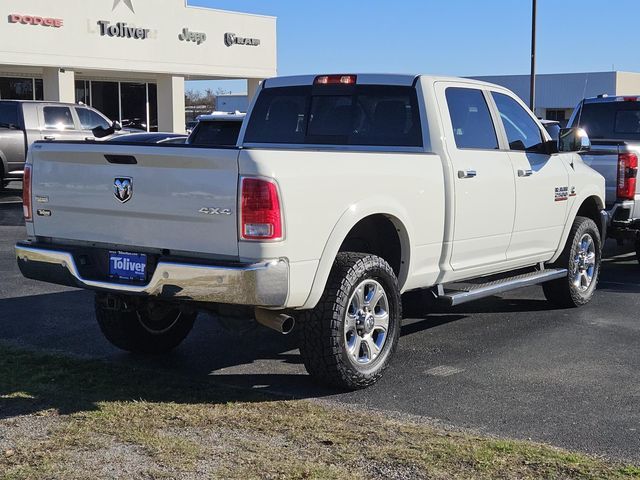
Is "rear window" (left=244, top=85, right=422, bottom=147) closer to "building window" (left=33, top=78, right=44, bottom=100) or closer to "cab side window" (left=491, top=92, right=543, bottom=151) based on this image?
"cab side window" (left=491, top=92, right=543, bottom=151)

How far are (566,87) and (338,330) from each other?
62471 mm

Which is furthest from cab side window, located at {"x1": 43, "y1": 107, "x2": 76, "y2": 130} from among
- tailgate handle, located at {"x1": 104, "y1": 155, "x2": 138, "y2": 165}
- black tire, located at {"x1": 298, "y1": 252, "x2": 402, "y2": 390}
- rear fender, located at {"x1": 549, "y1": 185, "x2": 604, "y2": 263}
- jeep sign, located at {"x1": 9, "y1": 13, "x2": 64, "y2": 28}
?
black tire, located at {"x1": 298, "y1": 252, "x2": 402, "y2": 390}

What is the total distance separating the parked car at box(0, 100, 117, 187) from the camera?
1969 centimetres

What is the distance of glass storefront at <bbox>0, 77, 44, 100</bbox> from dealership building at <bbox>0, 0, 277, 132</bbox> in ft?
0.11

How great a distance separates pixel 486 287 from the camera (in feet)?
24.6

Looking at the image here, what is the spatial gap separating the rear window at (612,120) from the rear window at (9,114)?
1199 cm

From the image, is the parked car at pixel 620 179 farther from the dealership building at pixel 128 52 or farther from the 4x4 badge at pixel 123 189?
the dealership building at pixel 128 52

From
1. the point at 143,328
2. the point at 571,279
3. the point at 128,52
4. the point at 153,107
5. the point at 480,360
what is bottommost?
the point at 480,360

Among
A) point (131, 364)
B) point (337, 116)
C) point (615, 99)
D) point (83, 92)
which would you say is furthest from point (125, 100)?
point (131, 364)

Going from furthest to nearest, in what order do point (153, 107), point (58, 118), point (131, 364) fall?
point (153, 107) → point (58, 118) → point (131, 364)

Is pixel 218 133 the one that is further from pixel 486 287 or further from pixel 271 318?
pixel 271 318

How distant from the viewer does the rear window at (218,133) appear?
36.7ft

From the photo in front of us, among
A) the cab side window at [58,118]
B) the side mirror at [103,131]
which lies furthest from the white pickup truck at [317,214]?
the cab side window at [58,118]

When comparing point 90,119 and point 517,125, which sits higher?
point 90,119
